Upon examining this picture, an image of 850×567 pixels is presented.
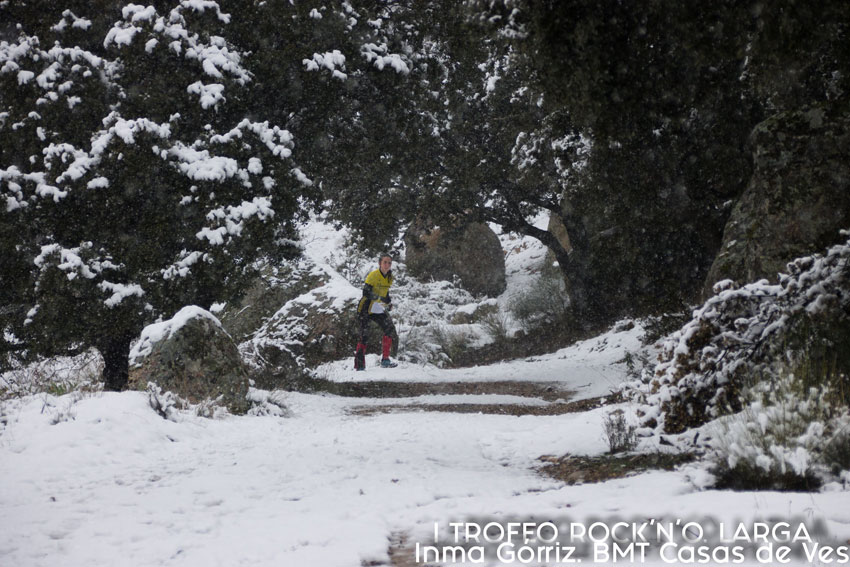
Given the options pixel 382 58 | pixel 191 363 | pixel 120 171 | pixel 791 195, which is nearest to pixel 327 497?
pixel 191 363

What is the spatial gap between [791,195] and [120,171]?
7.96 meters

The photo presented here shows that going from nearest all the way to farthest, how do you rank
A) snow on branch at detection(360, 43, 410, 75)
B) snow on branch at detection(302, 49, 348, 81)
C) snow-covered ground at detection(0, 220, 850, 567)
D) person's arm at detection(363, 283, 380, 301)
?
snow-covered ground at detection(0, 220, 850, 567), snow on branch at detection(302, 49, 348, 81), snow on branch at detection(360, 43, 410, 75), person's arm at detection(363, 283, 380, 301)

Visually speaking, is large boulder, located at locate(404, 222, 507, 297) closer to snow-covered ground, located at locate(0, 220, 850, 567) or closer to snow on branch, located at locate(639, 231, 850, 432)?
snow-covered ground, located at locate(0, 220, 850, 567)

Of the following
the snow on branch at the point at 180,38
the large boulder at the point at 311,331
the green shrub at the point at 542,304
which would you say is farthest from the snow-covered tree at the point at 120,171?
the green shrub at the point at 542,304

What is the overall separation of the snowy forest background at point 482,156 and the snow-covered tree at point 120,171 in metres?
0.03

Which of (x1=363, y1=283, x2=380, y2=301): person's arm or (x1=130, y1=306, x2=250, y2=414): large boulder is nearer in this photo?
(x1=130, y1=306, x2=250, y2=414): large boulder

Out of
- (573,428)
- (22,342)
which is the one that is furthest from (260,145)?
(573,428)

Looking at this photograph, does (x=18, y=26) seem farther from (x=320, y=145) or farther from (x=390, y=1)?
(x=390, y=1)

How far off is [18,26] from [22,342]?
14.8ft

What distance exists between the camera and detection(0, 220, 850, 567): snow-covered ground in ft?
9.95

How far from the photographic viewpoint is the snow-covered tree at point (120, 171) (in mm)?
8805

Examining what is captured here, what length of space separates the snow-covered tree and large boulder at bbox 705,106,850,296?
5923mm

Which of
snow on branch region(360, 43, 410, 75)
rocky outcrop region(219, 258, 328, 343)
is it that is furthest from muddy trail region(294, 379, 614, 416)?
snow on branch region(360, 43, 410, 75)

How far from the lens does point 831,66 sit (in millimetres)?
6086
